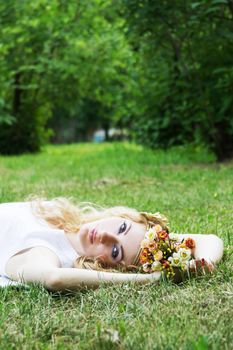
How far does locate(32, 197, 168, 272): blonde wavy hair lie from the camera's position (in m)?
3.03

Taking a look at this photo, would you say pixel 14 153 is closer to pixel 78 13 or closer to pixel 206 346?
pixel 78 13

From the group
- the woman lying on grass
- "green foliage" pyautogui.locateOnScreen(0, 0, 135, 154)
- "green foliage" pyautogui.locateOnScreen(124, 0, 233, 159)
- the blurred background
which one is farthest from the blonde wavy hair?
"green foliage" pyautogui.locateOnScreen(0, 0, 135, 154)

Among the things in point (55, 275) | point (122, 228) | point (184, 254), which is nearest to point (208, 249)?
point (184, 254)

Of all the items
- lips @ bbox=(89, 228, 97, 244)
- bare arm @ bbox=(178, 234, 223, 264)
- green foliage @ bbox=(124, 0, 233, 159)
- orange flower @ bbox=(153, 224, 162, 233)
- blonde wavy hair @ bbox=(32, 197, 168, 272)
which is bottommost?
green foliage @ bbox=(124, 0, 233, 159)

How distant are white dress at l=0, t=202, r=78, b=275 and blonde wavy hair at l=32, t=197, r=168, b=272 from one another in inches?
3.0

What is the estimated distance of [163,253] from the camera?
113 inches

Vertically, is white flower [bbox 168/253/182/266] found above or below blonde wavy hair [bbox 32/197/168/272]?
above

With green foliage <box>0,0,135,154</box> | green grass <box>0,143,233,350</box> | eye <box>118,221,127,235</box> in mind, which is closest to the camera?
green grass <box>0,143,233,350</box>

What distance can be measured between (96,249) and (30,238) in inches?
14.3

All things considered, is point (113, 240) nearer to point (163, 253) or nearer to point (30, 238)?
point (163, 253)

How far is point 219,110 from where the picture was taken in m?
9.20

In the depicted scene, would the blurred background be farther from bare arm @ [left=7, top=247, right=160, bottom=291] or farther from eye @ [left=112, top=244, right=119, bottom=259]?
bare arm @ [left=7, top=247, right=160, bottom=291]

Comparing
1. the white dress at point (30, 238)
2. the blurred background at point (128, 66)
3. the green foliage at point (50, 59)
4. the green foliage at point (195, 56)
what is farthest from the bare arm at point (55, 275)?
the green foliage at point (50, 59)

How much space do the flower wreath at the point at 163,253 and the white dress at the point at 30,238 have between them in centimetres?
39
